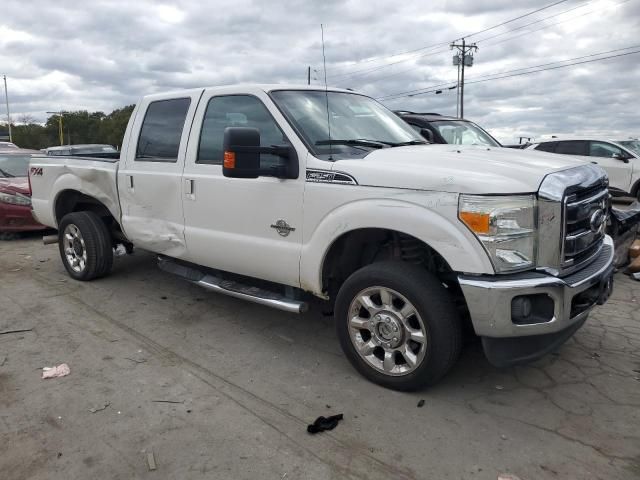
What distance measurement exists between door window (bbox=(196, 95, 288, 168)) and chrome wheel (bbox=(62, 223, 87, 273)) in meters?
2.32

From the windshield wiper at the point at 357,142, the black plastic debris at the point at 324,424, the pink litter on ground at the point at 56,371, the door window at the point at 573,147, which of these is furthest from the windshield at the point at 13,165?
the door window at the point at 573,147

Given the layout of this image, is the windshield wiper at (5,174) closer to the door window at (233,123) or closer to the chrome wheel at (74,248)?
the chrome wheel at (74,248)

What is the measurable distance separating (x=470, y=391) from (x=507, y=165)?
4.91 feet

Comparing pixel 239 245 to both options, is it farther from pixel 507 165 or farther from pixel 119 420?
pixel 507 165

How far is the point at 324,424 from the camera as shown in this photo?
3.11 meters

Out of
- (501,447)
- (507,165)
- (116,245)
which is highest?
(507,165)

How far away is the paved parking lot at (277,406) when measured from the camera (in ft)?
9.05

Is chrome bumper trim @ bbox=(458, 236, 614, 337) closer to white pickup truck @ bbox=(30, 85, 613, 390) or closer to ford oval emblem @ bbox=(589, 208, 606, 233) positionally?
white pickup truck @ bbox=(30, 85, 613, 390)

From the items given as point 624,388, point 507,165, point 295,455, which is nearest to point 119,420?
point 295,455

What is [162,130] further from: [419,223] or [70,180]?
[419,223]

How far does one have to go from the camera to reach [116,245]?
6.27m

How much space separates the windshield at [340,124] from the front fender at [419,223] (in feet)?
1.59

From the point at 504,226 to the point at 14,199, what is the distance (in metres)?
8.38

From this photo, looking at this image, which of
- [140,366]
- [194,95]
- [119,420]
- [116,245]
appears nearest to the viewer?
[119,420]
